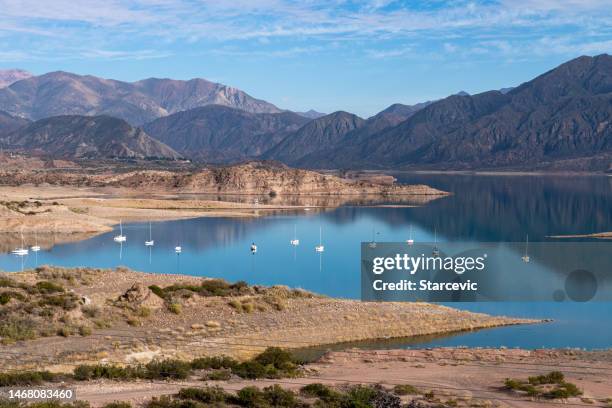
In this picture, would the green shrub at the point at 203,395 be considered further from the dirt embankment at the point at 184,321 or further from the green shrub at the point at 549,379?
the green shrub at the point at 549,379

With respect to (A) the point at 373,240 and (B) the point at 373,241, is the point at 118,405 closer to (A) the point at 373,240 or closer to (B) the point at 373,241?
(B) the point at 373,241

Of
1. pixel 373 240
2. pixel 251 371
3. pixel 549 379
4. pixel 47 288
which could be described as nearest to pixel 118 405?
pixel 251 371

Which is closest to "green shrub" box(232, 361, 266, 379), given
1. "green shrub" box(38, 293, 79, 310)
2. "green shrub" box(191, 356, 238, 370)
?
"green shrub" box(191, 356, 238, 370)

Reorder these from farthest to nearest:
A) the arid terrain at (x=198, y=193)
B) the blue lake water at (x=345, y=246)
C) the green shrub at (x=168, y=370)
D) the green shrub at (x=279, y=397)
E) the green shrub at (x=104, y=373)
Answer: the arid terrain at (x=198, y=193) → the blue lake water at (x=345, y=246) → the green shrub at (x=168, y=370) → the green shrub at (x=104, y=373) → the green shrub at (x=279, y=397)

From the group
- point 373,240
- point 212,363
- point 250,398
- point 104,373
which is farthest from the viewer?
point 373,240

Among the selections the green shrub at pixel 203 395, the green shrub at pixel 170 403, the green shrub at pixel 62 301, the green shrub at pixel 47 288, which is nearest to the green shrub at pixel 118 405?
the green shrub at pixel 170 403

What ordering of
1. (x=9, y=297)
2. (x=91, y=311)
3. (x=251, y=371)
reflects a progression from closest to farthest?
(x=251, y=371) → (x=91, y=311) → (x=9, y=297)

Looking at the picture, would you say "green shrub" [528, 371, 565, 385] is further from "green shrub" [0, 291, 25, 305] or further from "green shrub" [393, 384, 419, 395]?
"green shrub" [0, 291, 25, 305]

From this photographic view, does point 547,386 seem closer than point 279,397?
No
